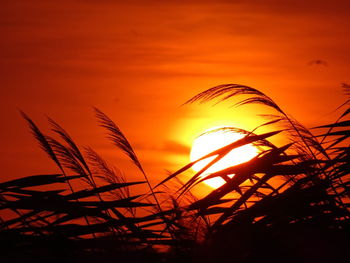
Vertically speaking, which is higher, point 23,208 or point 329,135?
point 329,135

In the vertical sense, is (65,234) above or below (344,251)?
above

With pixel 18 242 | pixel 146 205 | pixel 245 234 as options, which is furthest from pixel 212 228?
pixel 18 242

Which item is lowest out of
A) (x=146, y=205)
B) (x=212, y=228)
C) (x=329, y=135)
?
(x=212, y=228)

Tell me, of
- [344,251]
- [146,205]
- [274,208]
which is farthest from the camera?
[146,205]

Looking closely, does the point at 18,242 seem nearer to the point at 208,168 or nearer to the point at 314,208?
the point at 208,168

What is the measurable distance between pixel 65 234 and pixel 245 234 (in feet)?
2.04

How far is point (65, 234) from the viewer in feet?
7.34

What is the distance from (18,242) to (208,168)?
71 centimetres

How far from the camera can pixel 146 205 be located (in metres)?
2.51

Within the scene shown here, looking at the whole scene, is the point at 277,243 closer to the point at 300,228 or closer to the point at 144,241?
the point at 300,228

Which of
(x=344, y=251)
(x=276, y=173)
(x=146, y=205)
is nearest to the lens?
(x=344, y=251)

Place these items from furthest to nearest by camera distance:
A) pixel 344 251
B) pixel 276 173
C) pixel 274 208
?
pixel 276 173
pixel 274 208
pixel 344 251

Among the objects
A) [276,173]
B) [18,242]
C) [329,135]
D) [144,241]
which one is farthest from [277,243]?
[18,242]

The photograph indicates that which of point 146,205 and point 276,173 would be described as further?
point 146,205
